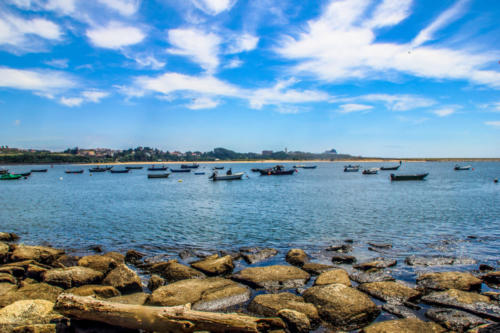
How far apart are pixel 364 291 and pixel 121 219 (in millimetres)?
24742

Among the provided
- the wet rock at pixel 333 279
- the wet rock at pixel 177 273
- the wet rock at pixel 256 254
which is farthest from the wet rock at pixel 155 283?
the wet rock at pixel 333 279

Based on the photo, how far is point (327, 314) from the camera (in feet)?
32.5

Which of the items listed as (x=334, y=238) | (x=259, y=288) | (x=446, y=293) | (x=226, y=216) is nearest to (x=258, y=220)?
(x=226, y=216)

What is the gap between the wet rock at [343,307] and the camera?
9.70m

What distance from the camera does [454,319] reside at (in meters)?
9.61

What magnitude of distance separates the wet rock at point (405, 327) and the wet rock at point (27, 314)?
9.12m

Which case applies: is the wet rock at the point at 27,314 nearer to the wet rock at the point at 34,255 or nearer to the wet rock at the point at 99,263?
the wet rock at the point at 99,263

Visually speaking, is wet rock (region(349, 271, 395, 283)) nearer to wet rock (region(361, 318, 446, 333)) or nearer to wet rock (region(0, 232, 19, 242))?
wet rock (region(361, 318, 446, 333))

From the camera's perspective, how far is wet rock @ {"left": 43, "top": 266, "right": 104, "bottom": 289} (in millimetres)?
11914

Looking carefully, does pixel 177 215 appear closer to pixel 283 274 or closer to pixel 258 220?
pixel 258 220

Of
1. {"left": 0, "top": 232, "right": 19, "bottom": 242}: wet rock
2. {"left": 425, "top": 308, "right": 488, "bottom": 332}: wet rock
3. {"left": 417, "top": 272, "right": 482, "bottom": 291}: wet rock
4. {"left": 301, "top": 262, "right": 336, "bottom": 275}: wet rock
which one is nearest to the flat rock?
{"left": 301, "top": 262, "right": 336, "bottom": 275}: wet rock

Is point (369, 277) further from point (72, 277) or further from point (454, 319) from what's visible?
point (72, 277)

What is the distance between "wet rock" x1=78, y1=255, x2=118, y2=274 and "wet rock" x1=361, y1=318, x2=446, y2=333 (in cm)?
1076

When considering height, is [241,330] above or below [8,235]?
above
